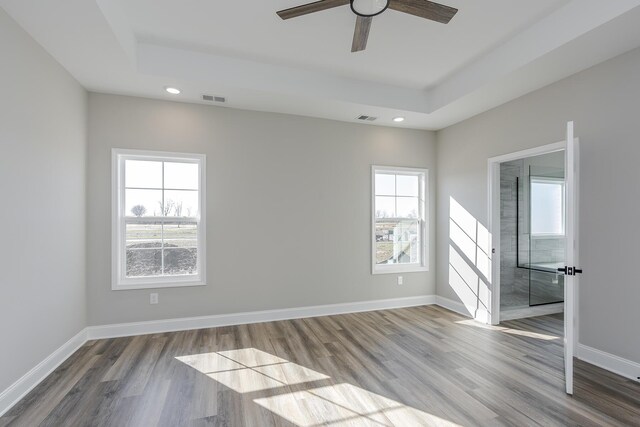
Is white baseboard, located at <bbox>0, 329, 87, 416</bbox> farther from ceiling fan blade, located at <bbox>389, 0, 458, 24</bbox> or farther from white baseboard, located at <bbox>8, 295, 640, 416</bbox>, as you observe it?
ceiling fan blade, located at <bbox>389, 0, 458, 24</bbox>

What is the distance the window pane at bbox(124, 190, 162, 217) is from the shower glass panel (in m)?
5.33

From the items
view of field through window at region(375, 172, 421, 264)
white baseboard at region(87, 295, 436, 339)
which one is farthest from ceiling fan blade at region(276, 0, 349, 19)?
white baseboard at region(87, 295, 436, 339)

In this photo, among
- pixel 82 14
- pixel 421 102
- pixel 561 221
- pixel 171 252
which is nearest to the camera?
pixel 82 14

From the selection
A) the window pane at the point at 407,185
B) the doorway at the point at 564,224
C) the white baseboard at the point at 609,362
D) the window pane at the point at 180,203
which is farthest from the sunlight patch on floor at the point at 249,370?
the window pane at the point at 407,185

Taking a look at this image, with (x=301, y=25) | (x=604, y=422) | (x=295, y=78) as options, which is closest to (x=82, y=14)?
(x=301, y=25)

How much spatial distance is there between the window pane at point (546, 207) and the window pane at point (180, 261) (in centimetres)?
508

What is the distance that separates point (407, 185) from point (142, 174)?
372 centimetres

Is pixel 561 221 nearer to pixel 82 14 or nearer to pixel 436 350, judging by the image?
pixel 436 350

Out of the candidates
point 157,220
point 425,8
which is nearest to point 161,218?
point 157,220

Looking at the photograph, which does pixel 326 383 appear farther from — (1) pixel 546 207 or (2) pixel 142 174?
(1) pixel 546 207

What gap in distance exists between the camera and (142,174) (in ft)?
11.8

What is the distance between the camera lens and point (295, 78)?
11.3 feet

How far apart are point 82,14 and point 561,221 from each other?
648cm

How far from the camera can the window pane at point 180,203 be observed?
144 inches
